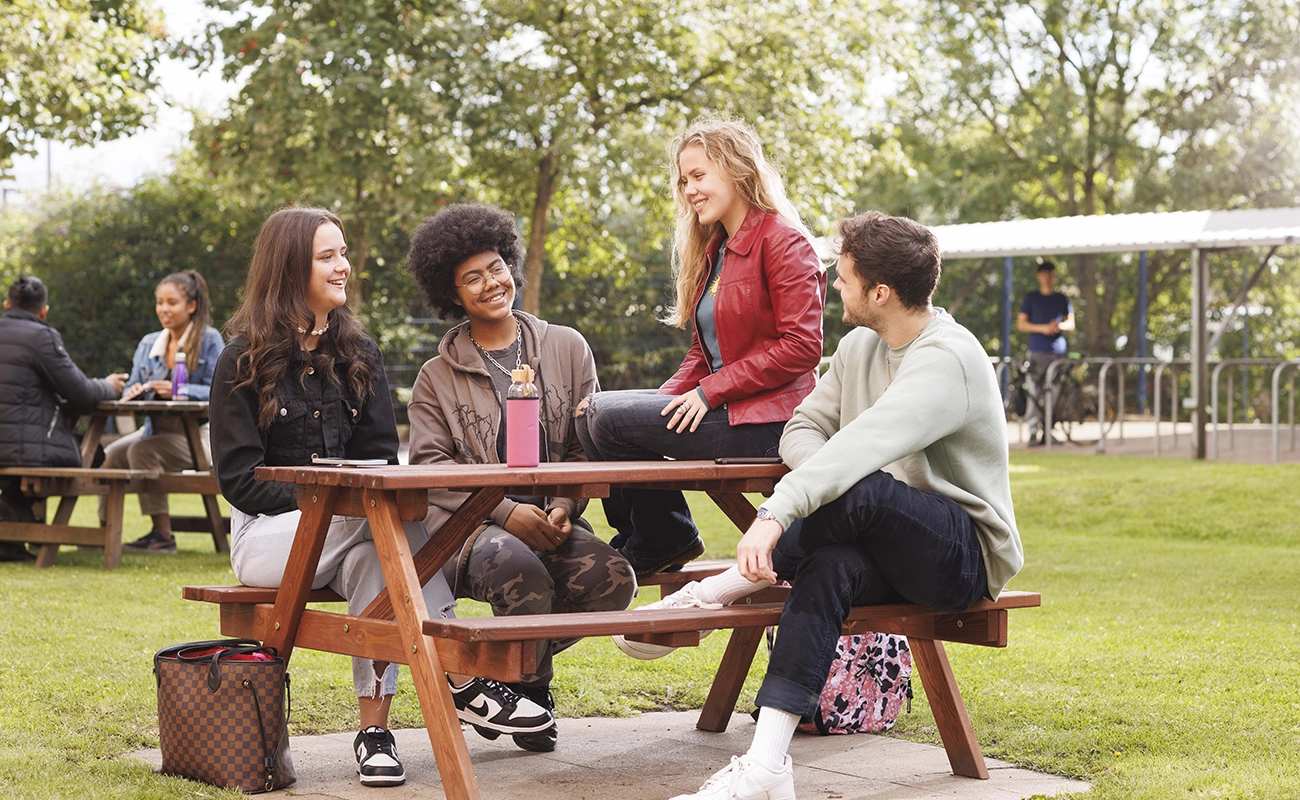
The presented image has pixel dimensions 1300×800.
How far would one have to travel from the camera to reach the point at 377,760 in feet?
12.4

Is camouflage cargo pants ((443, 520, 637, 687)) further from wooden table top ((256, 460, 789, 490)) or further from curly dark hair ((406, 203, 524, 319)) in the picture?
curly dark hair ((406, 203, 524, 319))

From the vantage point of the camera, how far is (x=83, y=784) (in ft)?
11.9

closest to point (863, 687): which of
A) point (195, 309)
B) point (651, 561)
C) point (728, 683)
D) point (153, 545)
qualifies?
point (728, 683)

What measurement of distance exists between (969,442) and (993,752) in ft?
3.61

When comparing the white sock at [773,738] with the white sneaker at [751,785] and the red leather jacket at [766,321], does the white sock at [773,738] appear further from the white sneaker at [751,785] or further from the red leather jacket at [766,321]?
the red leather jacket at [766,321]

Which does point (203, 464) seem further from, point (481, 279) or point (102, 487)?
point (481, 279)

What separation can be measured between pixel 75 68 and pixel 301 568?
9540 mm

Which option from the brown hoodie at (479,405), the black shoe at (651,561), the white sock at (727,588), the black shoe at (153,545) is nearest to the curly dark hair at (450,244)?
the brown hoodie at (479,405)

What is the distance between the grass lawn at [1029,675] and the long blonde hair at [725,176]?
5.00ft

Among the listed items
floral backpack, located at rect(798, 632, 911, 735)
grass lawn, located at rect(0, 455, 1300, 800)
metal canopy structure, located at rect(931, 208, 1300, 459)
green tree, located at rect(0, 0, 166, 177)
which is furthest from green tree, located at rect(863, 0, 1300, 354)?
floral backpack, located at rect(798, 632, 911, 735)

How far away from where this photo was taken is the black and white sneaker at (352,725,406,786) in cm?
377

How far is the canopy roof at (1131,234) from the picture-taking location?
557 inches

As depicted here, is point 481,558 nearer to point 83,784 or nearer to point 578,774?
point 578,774

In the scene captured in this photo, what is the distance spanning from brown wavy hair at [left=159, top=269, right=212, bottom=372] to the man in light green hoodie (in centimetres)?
568
